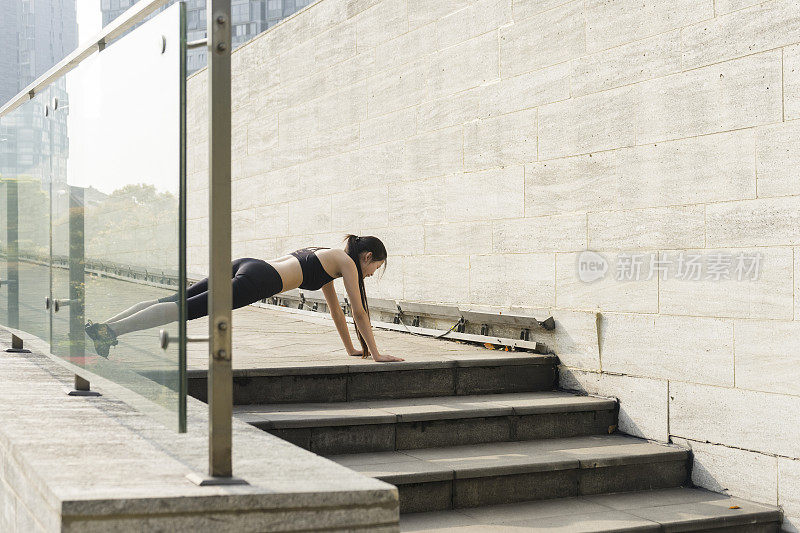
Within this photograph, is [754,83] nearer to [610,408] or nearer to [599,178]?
[599,178]

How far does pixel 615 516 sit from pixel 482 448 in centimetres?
95

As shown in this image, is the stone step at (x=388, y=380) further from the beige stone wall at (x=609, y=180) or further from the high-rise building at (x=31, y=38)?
the high-rise building at (x=31, y=38)

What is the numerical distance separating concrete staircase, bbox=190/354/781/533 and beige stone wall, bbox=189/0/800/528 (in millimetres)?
360

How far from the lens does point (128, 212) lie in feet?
9.37

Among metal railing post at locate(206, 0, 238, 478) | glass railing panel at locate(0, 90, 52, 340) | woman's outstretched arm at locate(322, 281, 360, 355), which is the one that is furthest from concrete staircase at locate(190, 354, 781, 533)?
metal railing post at locate(206, 0, 238, 478)

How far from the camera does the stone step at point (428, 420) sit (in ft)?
16.1

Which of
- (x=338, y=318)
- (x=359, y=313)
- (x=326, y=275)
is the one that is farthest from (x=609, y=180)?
(x=338, y=318)

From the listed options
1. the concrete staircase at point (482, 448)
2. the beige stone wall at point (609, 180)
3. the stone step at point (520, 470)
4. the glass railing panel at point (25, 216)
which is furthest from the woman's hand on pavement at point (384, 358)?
the glass railing panel at point (25, 216)

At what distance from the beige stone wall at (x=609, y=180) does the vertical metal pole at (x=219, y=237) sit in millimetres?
3528

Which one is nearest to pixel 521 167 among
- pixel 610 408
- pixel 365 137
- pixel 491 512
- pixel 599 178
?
pixel 599 178

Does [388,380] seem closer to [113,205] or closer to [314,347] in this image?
[314,347]

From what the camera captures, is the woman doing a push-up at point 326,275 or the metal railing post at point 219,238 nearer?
the metal railing post at point 219,238

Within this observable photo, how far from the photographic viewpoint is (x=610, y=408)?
5930 mm

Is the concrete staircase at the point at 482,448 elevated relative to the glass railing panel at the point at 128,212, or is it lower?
lower
